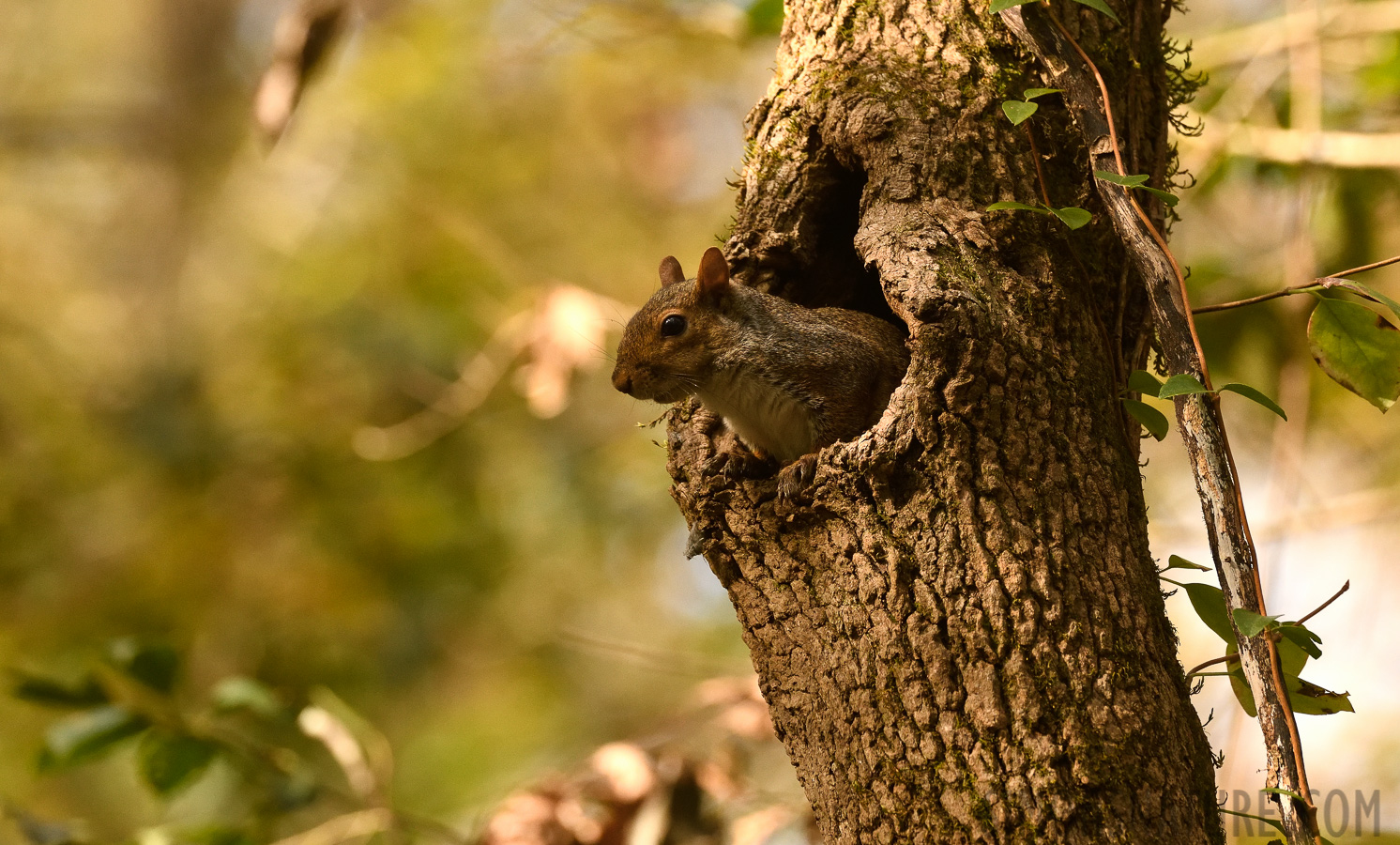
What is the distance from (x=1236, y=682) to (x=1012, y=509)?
2.13 ft

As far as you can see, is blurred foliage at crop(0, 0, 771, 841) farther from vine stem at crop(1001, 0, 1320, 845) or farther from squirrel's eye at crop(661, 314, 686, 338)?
vine stem at crop(1001, 0, 1320, 845)

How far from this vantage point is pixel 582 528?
25.4ft

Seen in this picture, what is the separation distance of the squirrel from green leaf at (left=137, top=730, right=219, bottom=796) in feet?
5.88

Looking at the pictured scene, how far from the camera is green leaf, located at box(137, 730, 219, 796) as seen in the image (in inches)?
138

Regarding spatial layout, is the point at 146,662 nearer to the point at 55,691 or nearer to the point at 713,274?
the point at 55,691

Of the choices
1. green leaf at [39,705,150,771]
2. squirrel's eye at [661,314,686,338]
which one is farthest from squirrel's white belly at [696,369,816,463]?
green leaf at [39,705,150,771]

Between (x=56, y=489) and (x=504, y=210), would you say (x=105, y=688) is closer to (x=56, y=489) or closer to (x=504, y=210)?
(x=56, y=489)

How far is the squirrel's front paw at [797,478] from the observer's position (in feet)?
7.44

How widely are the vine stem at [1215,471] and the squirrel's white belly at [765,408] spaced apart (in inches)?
40.1

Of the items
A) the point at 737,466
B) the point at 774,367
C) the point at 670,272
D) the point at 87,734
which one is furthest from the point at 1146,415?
the point at 87,734

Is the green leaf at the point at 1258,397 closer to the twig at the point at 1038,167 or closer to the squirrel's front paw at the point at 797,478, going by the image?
the twig at the point at 1038,167

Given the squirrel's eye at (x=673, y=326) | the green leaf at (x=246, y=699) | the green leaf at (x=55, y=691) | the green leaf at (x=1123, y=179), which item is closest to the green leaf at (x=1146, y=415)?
the green leaf at (x=1123, y=179)

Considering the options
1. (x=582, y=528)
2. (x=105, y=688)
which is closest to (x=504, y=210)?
(x=582, y=528)

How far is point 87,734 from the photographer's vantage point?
11.4ft
